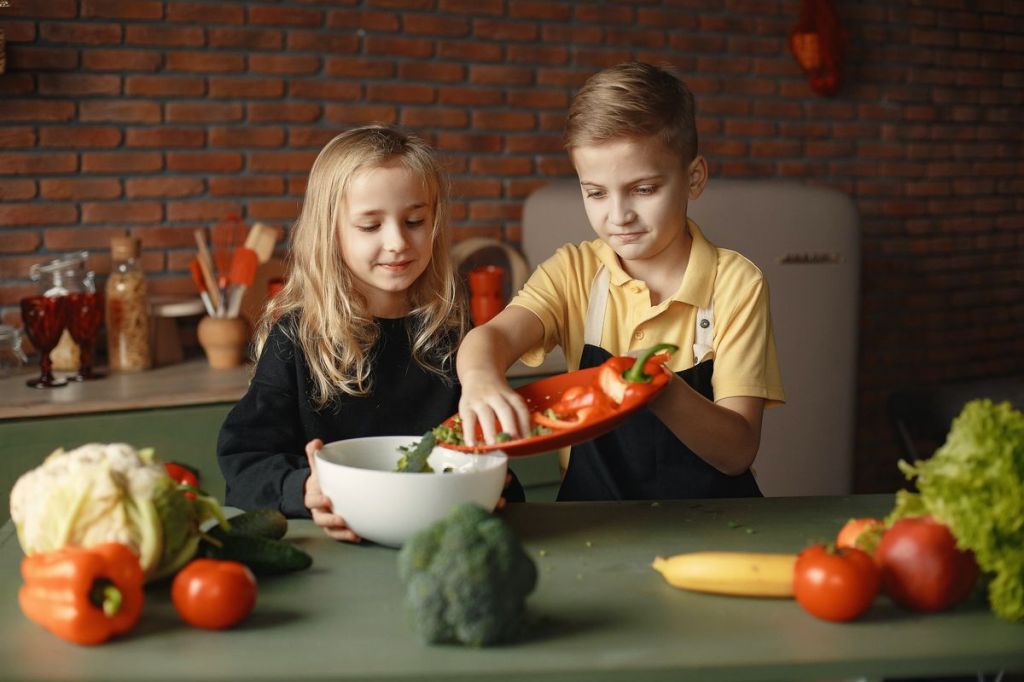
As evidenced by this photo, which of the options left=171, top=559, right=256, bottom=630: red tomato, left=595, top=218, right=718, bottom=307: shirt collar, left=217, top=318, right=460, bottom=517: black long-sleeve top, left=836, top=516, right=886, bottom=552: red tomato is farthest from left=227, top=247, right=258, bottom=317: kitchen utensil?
left=836, top=516, right=886, bottom=552: red tomato

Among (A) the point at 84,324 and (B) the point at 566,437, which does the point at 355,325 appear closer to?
(B) the point at 566,437

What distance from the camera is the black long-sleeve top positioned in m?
1.62

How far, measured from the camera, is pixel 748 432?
1601 millimetres

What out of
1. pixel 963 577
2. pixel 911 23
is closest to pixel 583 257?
pixel 963 577

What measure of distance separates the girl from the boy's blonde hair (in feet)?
0.97

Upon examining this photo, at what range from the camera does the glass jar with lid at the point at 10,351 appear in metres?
2.81

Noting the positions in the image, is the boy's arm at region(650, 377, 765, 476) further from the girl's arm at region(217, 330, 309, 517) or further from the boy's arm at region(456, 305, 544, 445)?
the girl's arm at region(217, 330, 309, 517)

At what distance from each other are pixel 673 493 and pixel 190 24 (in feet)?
7.08

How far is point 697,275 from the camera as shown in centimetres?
170

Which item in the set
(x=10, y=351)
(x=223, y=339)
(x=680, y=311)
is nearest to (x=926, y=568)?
(x=680, y=311)

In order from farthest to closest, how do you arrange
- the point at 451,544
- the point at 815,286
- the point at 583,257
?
the point at 815,286, the point at 583,257, the point at 451,544

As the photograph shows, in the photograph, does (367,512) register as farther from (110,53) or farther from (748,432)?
(110,53)

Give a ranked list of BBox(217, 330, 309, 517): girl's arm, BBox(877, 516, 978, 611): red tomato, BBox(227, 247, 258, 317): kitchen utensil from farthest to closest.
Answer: BBox(227, 247, 258, 317): kitchen utensil, BBox(217, 330, 309, 517): girl's arm, BBox(877, 516, 978, 611): red tomato

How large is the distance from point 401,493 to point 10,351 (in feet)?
6.58
